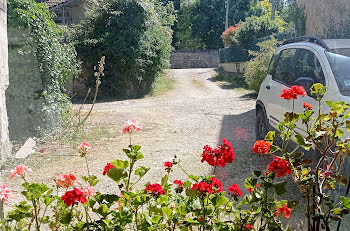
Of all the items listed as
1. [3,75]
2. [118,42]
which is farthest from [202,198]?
[118,42]

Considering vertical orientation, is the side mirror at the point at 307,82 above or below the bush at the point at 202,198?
above

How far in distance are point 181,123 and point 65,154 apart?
3646mm

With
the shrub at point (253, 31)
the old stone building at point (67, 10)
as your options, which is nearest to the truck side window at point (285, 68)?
the old stone building at point (67, 10)

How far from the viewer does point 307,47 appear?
15.5 ft

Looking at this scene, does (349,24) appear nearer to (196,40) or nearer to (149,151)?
(149,151)

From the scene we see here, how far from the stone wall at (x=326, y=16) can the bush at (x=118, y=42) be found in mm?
6034

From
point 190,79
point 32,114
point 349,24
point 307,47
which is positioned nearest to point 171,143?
point 32,114

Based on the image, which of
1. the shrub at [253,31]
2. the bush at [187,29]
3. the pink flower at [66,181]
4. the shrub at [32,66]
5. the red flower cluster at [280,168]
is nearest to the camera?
the red flower cluster at [280,168]


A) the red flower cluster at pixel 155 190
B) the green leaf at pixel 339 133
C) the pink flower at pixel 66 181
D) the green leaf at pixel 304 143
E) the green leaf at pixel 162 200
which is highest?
the green leaf at pixel 339 133

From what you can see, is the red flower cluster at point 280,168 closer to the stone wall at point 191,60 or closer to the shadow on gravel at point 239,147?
the shadow on gravel at point 239,147

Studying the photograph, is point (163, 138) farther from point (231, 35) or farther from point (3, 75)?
point (231, 35)

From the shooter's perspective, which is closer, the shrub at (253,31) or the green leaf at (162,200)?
the green leaf at (162,200)

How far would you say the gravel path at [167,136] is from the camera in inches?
214

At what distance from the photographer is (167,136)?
7855 millimetres
